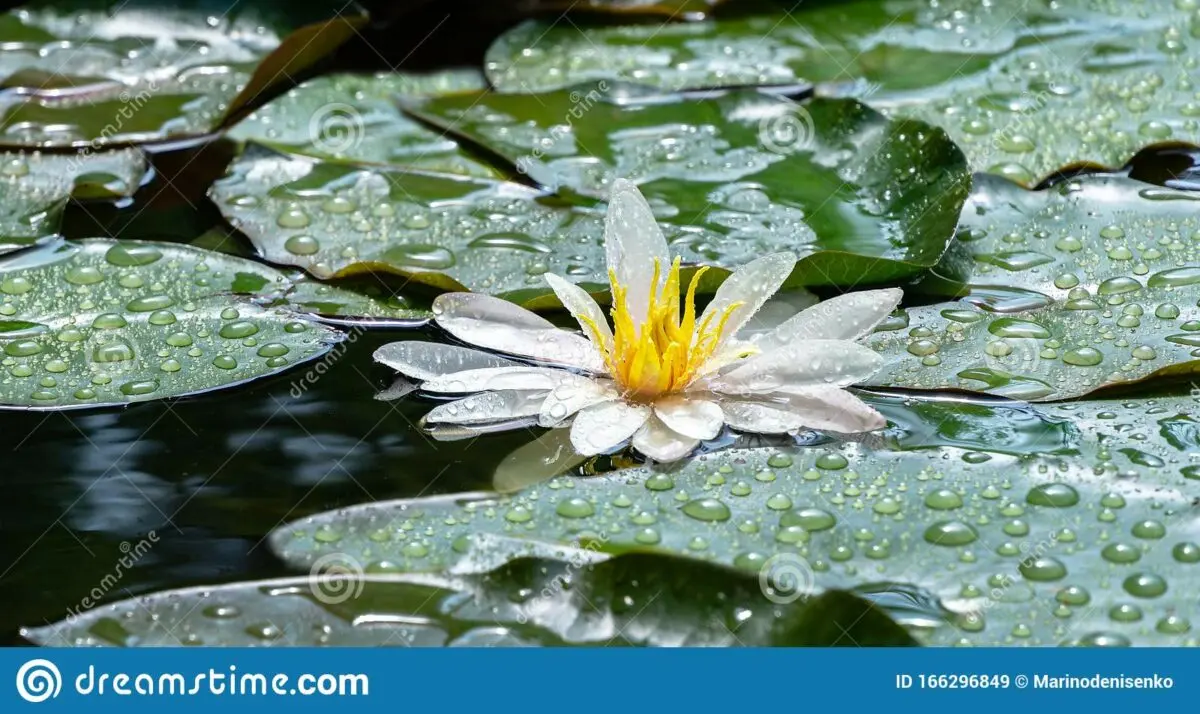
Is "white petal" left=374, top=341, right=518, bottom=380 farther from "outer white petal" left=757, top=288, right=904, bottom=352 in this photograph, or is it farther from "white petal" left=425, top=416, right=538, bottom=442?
"outer white petal" left=757, top=288, right=904, bottom=352

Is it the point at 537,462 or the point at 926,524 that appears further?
the point at 537,462

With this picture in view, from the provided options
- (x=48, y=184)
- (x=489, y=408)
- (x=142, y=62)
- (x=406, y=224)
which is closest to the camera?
(x=489, y=408)

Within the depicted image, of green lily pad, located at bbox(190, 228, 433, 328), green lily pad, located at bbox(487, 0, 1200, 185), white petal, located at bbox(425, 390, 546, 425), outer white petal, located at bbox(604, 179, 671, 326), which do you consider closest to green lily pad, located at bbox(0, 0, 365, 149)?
green lily pad, located at bbox(487, 0, 1200, 185)

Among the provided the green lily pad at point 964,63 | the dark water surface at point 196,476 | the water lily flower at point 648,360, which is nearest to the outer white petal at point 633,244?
the water lily flower at point 648,360

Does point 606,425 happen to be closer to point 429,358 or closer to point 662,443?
point 662,443

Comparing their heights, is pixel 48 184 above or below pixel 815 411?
above

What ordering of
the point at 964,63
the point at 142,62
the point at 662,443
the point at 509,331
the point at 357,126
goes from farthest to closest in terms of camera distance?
the point at 142,62 < the point at 964,63 < the point at 357,126 < the point at 509,331 < the point at 662,443

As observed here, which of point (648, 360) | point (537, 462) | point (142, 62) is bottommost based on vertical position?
point (537, 462)

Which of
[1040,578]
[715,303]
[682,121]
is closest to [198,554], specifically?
[715,303]

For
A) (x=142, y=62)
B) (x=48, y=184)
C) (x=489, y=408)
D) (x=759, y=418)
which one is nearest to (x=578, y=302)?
(x=489, y=408)
